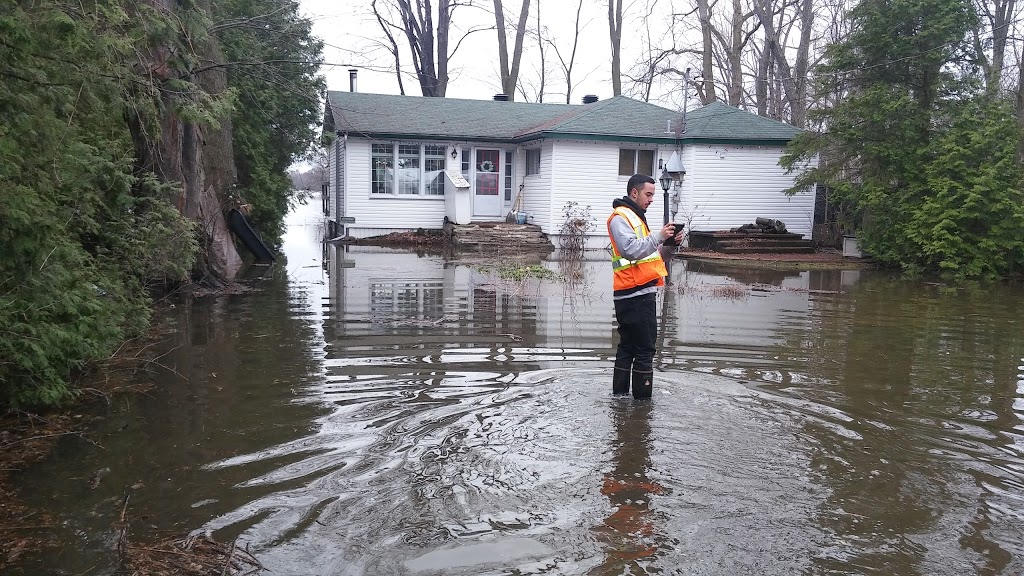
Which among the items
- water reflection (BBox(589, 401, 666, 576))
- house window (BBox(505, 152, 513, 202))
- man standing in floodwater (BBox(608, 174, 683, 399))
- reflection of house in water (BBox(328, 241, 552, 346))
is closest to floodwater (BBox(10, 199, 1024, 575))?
water reflection (BBox(589, 401, 666, 576))

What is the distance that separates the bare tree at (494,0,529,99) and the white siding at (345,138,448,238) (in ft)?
38.0

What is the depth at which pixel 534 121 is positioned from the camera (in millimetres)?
28422

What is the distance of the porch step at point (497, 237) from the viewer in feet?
77.5

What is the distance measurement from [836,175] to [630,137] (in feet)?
20.2

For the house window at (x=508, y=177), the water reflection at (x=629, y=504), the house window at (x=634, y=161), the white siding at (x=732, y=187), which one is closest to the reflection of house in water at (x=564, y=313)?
the water reflection at (x=629, y=504)

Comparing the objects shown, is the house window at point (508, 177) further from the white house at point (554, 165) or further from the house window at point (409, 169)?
the house window at point (409, 169)

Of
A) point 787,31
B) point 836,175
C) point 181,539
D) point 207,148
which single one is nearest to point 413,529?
point 181,539

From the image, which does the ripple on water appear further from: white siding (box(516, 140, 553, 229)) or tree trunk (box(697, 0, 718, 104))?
tree trunk (box(697, 0, 718, 104))

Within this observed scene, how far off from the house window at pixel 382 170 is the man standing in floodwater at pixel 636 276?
799 inches

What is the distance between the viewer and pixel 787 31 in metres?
38.6

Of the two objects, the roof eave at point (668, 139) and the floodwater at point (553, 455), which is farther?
the roof eave at point (668, 139)

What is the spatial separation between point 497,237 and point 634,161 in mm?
5434

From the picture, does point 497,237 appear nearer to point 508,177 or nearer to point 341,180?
point 508,177

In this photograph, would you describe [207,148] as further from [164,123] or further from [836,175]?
[836,175]
